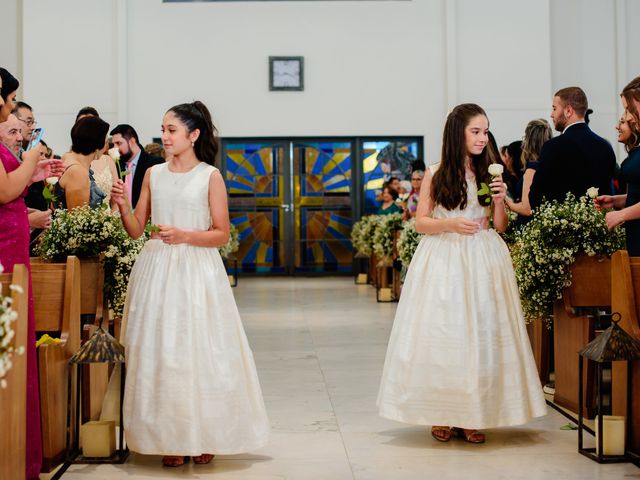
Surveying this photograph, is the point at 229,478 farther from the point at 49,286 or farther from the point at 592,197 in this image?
the point at 592,197

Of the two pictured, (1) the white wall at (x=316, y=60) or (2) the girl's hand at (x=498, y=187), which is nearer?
(2) the girl's hand at (x=498, y=187)

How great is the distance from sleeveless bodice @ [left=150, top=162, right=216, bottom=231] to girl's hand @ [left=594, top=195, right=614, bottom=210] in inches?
89.7

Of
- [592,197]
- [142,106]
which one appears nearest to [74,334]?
[592,197]

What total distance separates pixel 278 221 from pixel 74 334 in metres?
12.5

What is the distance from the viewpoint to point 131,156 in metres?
7.77

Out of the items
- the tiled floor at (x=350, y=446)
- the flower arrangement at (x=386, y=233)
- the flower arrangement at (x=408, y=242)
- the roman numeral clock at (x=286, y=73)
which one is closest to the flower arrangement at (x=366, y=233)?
the flower arrangement at (x=386, y=233)

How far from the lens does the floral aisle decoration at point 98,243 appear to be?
5590 mm

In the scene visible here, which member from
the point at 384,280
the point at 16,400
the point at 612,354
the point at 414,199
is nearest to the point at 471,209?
the point at 612,354

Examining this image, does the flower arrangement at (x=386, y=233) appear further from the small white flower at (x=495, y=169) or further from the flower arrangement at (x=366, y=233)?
the small white flower at (x=495, y=169)

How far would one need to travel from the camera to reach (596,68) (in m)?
16.1

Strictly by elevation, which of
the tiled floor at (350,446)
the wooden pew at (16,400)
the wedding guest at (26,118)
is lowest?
the tiled floor at (350,446)

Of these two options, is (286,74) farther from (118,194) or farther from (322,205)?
(118,194)

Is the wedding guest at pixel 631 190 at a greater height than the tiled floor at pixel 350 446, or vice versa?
the wedding guest at pixel 631 190

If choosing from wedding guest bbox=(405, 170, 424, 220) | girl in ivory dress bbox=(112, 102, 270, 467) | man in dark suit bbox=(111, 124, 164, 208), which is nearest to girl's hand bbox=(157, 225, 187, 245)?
girl in ivory dress bbox=(112, 102, 270, 467)
